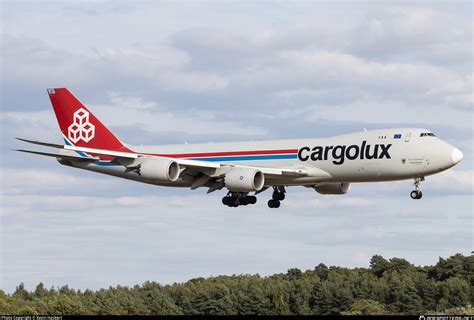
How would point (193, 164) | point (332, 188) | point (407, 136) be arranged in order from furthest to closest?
point (332, 188)
point (193, 164)
point (407, 136)

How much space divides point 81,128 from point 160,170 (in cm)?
1409

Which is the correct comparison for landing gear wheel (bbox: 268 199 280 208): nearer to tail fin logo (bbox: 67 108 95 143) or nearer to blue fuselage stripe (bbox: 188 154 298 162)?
blue fuselage stripe (bbox: 188 154 298 162)

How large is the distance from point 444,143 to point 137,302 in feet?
226

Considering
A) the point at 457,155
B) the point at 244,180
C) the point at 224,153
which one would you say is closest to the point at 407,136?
the point at 457,155

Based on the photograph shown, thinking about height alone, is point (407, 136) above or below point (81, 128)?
below

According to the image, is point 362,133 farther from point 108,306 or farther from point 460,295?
point 108,306

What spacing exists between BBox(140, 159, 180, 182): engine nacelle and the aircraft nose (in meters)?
17.3

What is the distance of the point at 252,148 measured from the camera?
233 ft

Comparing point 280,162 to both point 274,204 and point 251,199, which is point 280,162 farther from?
point 274,204

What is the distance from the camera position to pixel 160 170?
67.4 meters

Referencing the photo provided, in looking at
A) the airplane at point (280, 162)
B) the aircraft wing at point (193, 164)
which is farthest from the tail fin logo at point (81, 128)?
the aircraft wing at point (193, 164)

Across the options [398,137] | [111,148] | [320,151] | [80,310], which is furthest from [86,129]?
[80,310]

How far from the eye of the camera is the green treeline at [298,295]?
118500 millimetres

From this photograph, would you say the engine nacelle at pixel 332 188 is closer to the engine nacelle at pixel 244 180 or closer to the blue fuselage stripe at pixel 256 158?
the blue fuselage stripe at pixel 256 158
